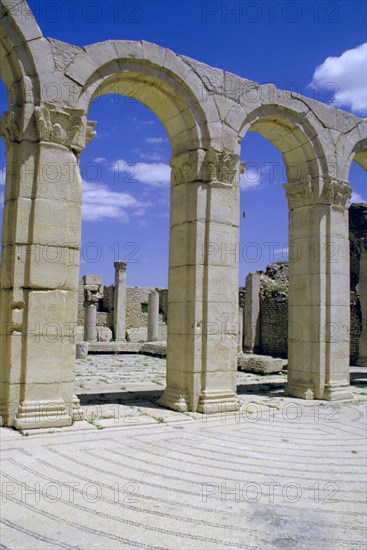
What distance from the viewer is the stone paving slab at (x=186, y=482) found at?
4.03m

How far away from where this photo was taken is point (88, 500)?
460 centimetres

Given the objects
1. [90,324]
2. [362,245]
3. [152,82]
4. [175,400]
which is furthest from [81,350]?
[152,82]

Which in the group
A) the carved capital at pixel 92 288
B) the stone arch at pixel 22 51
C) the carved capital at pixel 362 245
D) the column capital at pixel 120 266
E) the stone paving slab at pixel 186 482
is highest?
the stone arch at pixel 22 51

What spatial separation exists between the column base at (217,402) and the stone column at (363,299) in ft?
40.5

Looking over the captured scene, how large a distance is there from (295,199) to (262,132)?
162 cm

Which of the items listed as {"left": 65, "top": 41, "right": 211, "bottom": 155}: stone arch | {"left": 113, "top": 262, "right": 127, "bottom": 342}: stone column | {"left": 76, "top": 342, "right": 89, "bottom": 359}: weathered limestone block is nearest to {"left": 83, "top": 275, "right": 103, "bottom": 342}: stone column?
{"left": 113, "top": 262, "right": 127, "bottom": 342}: stone column

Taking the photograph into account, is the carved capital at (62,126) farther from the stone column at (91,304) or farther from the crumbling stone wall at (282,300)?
the stone column at (91,304)

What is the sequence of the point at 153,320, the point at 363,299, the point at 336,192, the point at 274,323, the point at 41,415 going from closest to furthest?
the point at 41,415, the point at 336,192, the point at 363,299, the point at 274,323, the point at 153,320

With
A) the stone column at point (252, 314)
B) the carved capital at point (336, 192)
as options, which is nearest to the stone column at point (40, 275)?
the carved capital at point (336, 192)

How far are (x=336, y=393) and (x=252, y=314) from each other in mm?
12920

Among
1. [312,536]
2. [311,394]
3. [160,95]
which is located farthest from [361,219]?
[312,536]

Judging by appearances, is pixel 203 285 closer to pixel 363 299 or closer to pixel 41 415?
pixel 41 415

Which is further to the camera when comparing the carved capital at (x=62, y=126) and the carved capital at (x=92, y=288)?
the carved capital at (x=92, y=288)

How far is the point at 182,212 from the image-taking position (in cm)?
892
